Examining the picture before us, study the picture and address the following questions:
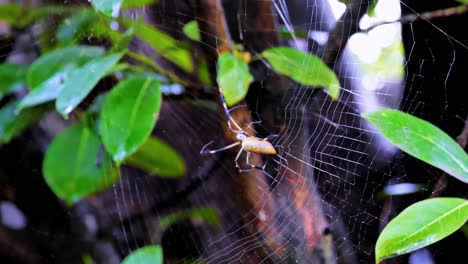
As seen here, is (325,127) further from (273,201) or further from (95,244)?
(95,244)

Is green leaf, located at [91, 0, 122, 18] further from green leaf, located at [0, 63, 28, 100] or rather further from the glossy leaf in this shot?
green leaf, located at [0, 63, 28, 100]

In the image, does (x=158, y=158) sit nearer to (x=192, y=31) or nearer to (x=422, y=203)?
(x=192, y=31)

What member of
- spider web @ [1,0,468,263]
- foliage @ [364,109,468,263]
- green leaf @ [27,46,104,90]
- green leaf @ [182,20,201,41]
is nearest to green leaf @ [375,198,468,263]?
foliage @ [364,109,468,263]

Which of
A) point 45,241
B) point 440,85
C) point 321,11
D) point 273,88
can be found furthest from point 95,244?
point 440,85

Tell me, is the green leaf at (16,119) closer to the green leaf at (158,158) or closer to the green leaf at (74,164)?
the green leaf at (74,164)

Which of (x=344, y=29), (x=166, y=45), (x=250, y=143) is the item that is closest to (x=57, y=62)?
(x=166, y=45)

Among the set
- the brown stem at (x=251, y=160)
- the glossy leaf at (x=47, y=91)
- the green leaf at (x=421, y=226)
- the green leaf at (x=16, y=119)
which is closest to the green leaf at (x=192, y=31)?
the brown stem at (x=251, y=160)
